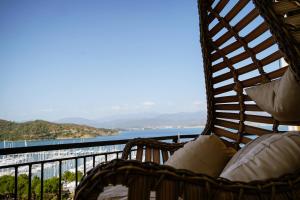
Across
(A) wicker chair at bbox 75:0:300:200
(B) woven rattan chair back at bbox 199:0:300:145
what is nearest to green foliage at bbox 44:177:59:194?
(A) wicker chair at bbox 75:0:300:200

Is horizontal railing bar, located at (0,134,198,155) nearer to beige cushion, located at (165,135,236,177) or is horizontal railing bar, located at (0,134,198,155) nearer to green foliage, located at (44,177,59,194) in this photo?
beige cushion, located at (165,135,236,177)

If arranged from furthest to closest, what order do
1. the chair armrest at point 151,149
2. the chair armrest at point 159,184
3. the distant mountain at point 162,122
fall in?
1. the distant mountain at point 162,122
2. the chair armrest at point 151,149
3. the chair armrest at point 159,184

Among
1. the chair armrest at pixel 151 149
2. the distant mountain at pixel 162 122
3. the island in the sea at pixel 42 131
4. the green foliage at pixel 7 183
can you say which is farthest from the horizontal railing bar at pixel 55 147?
the island in the sea at pixel 42 131

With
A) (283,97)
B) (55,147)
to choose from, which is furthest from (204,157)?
(55,147)

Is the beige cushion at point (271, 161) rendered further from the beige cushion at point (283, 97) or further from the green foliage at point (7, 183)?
the green foliage at point (7, 183)

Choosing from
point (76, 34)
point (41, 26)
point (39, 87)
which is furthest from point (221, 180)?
point (39, 87)

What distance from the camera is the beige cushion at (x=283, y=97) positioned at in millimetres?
880

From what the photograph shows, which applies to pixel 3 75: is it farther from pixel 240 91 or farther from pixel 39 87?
pixel 240 91

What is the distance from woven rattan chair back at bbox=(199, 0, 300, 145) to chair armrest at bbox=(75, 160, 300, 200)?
2.09ft

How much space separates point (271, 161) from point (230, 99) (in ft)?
3.33

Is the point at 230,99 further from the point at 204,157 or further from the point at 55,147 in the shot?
the point at 55,147

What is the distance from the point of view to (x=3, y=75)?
39875mm

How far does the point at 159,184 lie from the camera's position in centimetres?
64

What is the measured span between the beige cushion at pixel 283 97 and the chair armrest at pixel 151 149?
81cm
